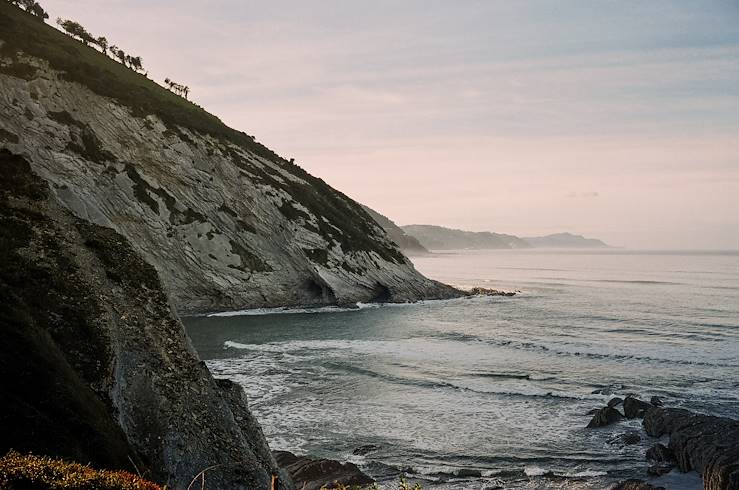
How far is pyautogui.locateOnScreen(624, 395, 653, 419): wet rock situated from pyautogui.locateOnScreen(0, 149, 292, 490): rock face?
20.2 metres

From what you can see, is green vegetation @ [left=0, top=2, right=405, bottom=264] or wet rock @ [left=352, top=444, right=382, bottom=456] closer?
wet rock @ [left=352, top=444, right=382, bottom=456]

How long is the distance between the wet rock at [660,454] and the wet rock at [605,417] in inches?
139

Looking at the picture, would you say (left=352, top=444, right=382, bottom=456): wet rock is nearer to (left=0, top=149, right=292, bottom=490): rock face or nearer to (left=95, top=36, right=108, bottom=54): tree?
(left=0, top=149, right=292, bottom=490): rock face

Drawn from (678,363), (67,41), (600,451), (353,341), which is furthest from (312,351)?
(67,41)

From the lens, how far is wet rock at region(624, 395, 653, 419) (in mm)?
29078

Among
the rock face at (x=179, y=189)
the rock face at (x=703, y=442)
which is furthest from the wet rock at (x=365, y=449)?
the rock face at (x=179, y=189)

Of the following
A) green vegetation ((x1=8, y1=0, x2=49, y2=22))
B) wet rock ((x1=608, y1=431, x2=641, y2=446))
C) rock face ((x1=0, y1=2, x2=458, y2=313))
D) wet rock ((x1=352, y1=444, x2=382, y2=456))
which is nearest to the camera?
wet rock ((x1=352, y1=444, x2=382, y2=456))

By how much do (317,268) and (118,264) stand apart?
50.1 m

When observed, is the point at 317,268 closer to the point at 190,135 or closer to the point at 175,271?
the point at 175,271

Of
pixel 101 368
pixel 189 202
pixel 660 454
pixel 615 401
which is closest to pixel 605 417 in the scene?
→ pixel 615 401

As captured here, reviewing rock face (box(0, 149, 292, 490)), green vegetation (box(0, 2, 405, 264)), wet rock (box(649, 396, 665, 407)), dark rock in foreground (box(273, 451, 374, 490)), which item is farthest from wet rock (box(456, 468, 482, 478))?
green vegetation (box(0, 2, 405, 264))

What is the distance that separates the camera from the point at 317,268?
233ft

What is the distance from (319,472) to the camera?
21.9 meters

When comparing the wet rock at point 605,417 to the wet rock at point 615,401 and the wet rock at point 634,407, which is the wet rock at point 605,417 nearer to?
the wet rock at point 634,407
